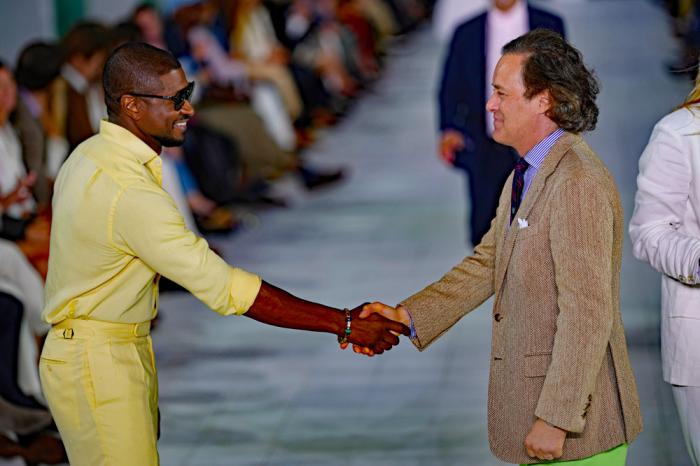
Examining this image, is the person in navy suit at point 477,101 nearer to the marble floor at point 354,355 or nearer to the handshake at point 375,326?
the marble floor at point 354,355

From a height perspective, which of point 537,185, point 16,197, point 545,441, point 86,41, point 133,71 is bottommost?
point 86,41

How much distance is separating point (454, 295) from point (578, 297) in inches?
24.8

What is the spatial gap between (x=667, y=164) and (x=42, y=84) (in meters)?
4.77

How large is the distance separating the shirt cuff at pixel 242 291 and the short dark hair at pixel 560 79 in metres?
0.82

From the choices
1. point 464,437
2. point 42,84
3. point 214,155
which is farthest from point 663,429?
point 214,155

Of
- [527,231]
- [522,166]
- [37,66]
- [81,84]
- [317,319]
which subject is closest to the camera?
[527,231]

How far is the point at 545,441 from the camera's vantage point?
316 centimetres

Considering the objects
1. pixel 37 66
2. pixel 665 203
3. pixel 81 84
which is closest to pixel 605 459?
pixel 665 203

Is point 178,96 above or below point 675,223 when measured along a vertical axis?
above

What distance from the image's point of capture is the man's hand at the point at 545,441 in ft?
10.4

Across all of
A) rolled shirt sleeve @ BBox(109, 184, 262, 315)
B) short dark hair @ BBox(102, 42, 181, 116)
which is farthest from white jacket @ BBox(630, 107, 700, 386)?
short dark hair @ BBox(102, 42, 181, 116)

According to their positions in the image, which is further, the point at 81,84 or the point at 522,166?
the point at 81,84

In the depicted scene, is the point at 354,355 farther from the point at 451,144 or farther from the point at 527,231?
the point at 527,231

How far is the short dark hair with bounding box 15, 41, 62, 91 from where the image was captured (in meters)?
7.42
